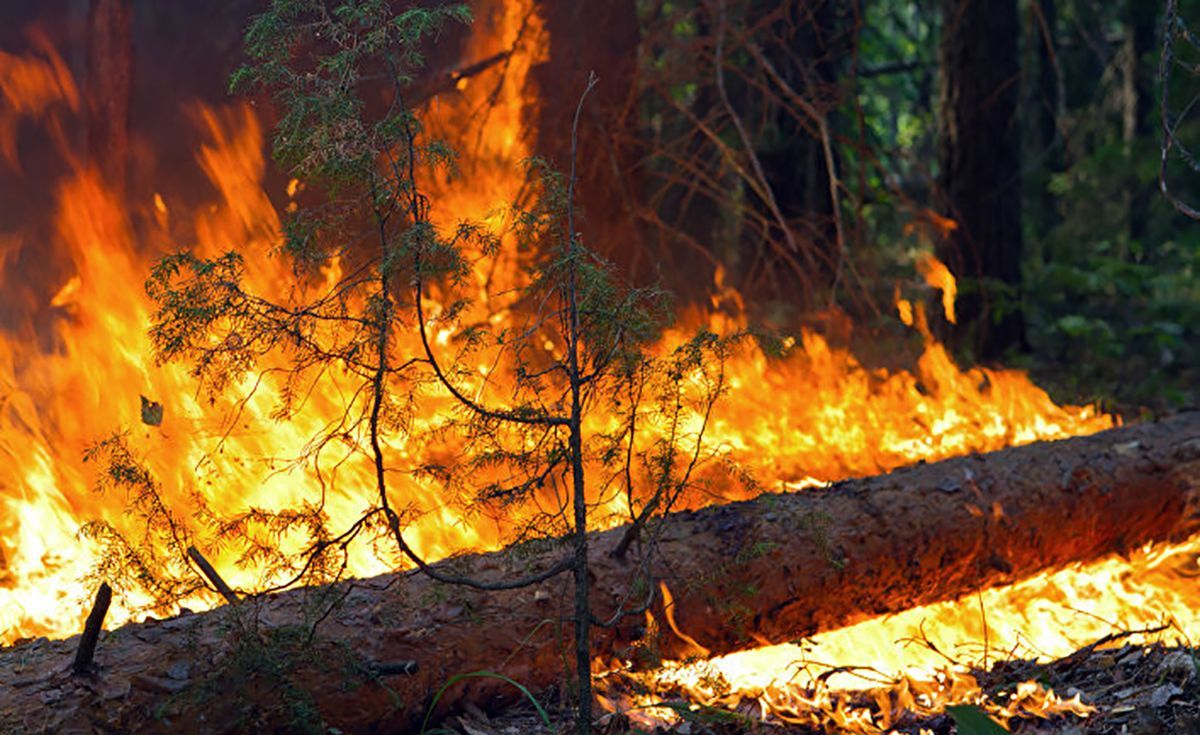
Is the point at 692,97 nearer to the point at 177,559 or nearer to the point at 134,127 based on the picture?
the point at 134,127

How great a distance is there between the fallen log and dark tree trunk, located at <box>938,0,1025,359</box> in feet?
11.9

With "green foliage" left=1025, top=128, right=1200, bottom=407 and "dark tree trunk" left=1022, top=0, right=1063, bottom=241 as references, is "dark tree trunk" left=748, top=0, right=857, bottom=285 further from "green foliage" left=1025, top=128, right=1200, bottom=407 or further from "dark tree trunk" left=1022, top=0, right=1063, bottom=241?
"dark tree trunk" left=1022, top=0, right=1063, bottom=241

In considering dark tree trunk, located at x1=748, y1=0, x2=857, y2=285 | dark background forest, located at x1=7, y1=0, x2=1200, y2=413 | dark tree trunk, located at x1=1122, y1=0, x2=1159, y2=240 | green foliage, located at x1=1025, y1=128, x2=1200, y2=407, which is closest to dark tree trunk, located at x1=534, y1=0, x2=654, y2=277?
dark background forest, located at x1=7, y1=0, x2=1200, y2=413

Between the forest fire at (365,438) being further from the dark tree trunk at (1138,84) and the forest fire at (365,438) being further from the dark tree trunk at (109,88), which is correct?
the dark tree trunk at (1138,84)

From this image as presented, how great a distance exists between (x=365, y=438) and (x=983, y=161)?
5.74 metres

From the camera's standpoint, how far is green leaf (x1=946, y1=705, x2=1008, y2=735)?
2.57m

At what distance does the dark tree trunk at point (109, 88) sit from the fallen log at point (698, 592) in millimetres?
3197

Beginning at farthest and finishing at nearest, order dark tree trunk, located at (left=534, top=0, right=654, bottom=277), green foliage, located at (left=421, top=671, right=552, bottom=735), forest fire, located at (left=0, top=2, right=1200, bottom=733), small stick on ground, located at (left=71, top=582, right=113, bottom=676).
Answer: dark tree trunk, located at (left=534, top=0, right=654, bottom=277) < forest fire, located at (left=0, top=2, right=1200, bottom=733) < green foliage, located at (left=421, top=671, right=552, bottom=735) < small stick on ground, located at (left=71, top=582, right=113, bottom=676)

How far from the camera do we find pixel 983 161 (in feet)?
27.9

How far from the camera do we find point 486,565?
3.52 m

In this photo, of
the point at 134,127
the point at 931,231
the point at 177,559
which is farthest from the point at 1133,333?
the point at 177,559

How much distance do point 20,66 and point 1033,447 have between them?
4906 mm

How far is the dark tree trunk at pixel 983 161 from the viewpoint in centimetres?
838

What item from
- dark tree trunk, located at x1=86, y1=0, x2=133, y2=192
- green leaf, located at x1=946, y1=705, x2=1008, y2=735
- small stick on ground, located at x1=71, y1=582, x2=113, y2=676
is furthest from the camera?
dark tree trunk, located at x1=86, y1=0, x2=133, y2=192
